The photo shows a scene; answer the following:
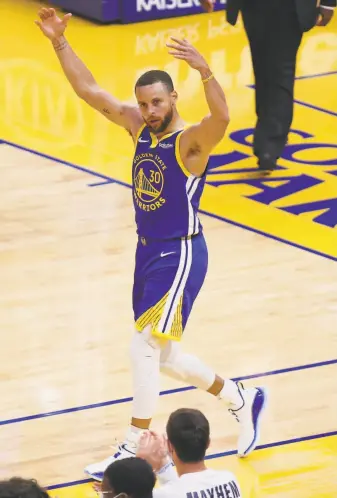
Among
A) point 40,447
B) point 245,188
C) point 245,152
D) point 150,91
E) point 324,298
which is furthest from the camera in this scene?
point 245,152

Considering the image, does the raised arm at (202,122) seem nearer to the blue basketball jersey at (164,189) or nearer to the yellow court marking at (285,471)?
the blue basketball jersey at (164,189)

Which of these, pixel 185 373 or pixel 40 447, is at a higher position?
pixel 185 373

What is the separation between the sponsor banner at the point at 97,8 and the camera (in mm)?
15195

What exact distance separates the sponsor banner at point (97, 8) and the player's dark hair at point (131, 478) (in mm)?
11721

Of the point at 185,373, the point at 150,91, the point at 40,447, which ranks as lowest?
the point at 40,447

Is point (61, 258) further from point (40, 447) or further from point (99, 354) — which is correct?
point (40, 447)

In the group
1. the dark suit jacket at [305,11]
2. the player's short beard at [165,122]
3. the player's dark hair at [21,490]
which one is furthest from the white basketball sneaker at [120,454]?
the dark suit jacket at [305,11]

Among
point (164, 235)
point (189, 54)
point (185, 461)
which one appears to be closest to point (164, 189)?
point (164, 235)

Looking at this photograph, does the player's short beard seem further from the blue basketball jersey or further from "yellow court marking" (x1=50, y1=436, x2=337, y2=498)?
"yellow court marking" (x1=50, y1=436, x2=337, y2=498)

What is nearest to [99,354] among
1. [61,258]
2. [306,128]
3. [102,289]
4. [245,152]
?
[102,289]

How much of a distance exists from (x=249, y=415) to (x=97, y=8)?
975 centimetres

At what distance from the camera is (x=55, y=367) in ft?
23.3

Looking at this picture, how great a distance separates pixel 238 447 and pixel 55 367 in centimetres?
135

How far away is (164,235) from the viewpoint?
236 inches
